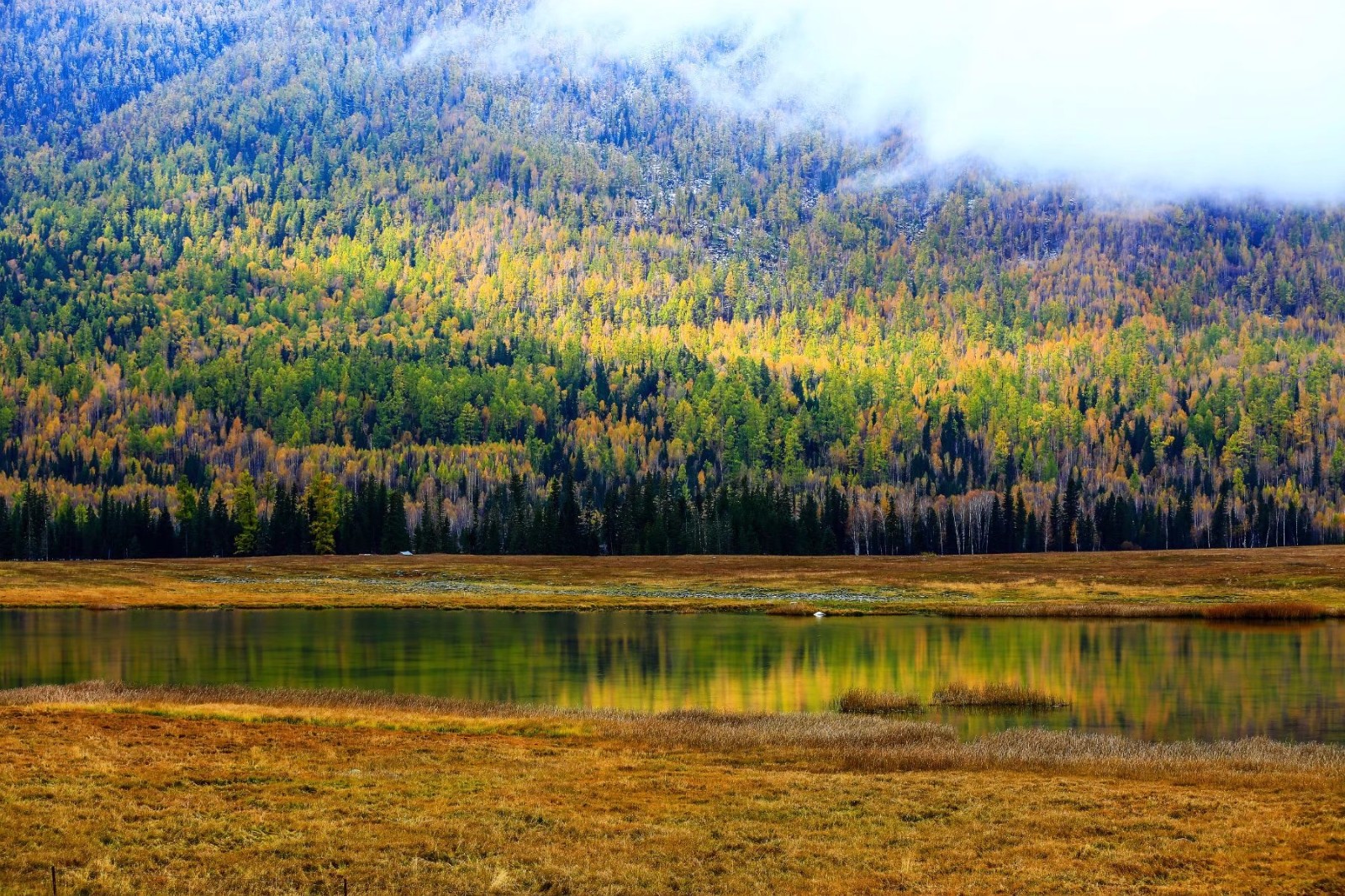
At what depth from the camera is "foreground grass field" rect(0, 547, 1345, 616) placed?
96812 mm

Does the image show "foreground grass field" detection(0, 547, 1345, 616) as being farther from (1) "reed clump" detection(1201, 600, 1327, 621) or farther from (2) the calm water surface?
(2) the calm water surface

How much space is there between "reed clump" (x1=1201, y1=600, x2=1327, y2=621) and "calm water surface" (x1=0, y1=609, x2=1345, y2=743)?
4395mm

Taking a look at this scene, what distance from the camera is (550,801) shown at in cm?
2658

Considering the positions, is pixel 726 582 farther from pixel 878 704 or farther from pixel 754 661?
pixel 878 704

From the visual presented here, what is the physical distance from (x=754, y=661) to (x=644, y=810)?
115 feet

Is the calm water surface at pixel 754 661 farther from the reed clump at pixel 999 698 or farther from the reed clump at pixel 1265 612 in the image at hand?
the reed clump at pixel 1265 612

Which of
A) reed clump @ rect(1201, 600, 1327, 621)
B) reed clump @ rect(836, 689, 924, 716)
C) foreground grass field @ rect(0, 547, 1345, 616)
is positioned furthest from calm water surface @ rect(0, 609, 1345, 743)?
foreground grass field @ rect(0, 547, 1345, 616)

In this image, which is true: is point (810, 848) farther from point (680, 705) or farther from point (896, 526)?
point (896, 526)

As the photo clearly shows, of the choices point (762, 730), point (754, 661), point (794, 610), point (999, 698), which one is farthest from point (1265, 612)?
point (762, 730)

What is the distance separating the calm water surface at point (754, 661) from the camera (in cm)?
4572

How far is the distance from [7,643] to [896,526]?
410ft

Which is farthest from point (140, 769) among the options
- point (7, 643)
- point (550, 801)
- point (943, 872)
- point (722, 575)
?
point (722, 575)

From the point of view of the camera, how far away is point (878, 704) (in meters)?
44.4

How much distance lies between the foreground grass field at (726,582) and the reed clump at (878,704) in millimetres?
45144
